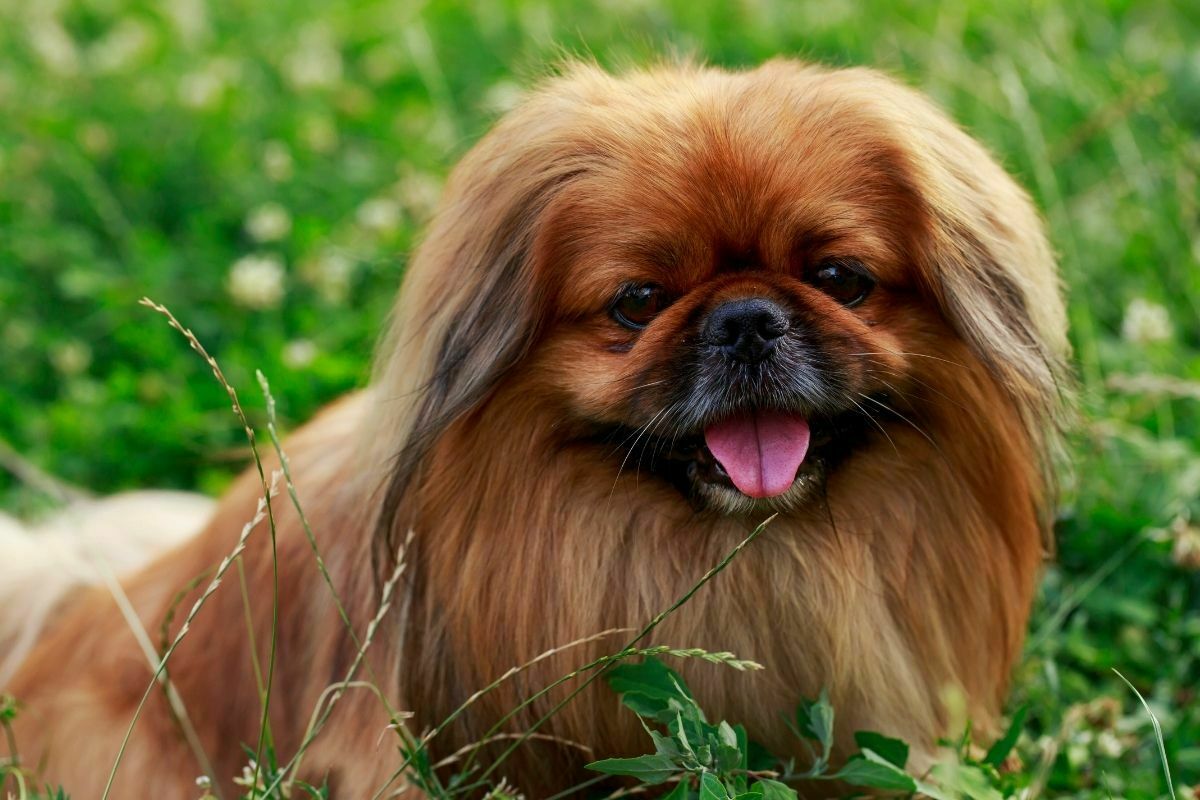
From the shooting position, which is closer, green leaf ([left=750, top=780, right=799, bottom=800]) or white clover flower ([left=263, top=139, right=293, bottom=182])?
green leaf ([left=750, top=780, right=799, bottom=800])

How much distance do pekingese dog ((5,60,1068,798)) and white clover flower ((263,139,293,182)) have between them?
2234 mm

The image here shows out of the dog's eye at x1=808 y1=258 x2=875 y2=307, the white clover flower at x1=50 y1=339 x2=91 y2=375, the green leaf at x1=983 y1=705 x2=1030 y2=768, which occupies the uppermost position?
the dog's eye at x1=808 y1=258 x2=875 y2=307

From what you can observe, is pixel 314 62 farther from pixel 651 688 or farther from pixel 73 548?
pixel 651 688

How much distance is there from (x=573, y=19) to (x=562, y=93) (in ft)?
11.0

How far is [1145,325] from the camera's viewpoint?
3609mm

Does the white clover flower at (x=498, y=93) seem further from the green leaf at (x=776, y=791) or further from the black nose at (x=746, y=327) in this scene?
the green leaf at (x=776, y=791)

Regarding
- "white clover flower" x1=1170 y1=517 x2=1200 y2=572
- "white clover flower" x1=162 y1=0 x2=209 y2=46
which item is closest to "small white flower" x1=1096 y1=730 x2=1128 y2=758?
"white clover flower" x1=1170 y1=517 x2=1200 y2=572

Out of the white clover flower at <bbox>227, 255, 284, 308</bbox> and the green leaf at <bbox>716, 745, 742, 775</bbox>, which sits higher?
the white clover flower at <bbox>227, 255, 284, 308</bbox>

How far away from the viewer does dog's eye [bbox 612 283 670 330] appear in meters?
2.20

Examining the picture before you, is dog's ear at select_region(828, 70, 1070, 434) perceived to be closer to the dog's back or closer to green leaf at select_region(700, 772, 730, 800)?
green leaf at select_region(700, 772, 730, 800)

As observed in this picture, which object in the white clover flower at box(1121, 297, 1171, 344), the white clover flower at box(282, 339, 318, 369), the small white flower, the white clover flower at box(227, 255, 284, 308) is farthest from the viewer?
the white clover flower at box(227, 255, 284, 308)

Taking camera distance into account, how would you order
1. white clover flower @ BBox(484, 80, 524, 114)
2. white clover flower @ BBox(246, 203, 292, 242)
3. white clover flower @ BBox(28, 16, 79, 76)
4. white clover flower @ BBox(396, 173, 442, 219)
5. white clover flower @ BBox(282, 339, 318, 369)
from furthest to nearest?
white clover flower @ BBox(28, 16, 79, 76) → white clover flower @ BBox(484, 80, 524, 114) → white clover flower @ BBox(396, 173, 442, 219) → white clover flower @ BBox(246, 203, 292, 242) → white clover flower @ BBox(282, 339, 318, 369)

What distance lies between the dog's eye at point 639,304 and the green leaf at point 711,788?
678 millimetres

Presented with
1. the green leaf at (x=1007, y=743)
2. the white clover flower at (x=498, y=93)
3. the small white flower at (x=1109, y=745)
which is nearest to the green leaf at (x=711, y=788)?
the green leaf at (x=1007, y=743)
